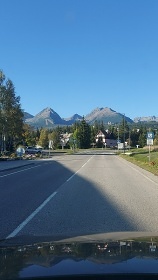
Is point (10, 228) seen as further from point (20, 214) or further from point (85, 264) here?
point (85, 264)

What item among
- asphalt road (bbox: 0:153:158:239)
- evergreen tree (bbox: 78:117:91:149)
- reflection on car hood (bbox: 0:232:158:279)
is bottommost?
asphalt road (bbox: 0:153:158:239)

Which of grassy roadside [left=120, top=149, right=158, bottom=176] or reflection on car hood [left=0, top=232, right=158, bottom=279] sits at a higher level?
reflection on car hood [left=0, top=232, right=158, bottom=279]

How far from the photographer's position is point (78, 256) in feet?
14.9

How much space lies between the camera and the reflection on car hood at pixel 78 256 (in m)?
3.97

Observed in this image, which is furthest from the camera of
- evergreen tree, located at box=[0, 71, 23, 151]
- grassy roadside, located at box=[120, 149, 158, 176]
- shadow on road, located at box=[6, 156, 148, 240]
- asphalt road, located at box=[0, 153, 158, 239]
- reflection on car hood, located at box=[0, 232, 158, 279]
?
evergreen tree, located at box=[0, 71, 23, 151]

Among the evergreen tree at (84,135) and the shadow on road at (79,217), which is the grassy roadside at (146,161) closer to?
the shadow on road at (79,217)

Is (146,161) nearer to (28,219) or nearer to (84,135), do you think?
(28,219)

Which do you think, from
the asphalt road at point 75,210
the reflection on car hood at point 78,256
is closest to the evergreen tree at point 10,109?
the asphalt road at point 75,210

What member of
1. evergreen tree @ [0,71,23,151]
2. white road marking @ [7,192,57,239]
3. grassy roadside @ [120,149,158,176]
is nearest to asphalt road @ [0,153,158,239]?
white road marking @ [7,192,57,239]

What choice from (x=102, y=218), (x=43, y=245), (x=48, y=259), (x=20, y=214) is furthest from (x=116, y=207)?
(x=48, y=259)

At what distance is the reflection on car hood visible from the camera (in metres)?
3.97

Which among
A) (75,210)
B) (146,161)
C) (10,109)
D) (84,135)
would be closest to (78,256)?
(75,210)

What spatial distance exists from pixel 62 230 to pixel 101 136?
605ft

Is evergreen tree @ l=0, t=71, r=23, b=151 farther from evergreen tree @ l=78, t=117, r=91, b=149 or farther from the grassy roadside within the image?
evergreen tree @ l=78, t=117, r=91, b=149
